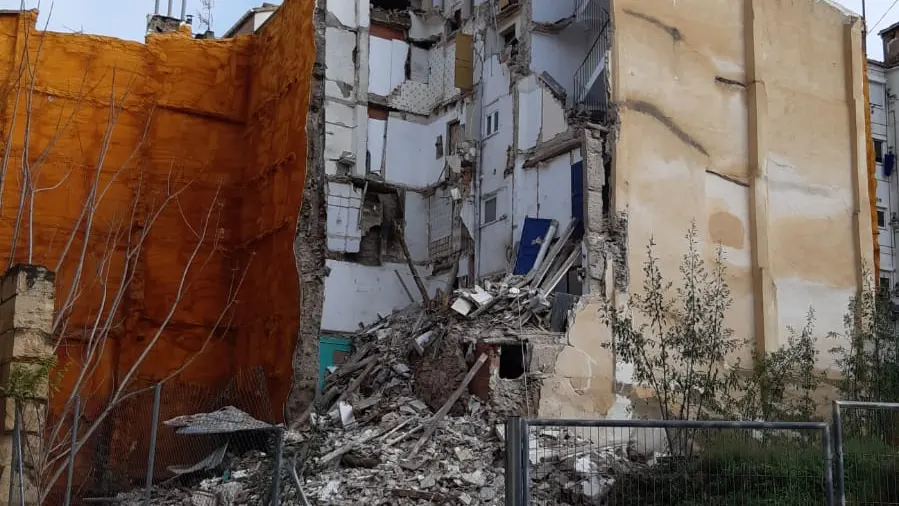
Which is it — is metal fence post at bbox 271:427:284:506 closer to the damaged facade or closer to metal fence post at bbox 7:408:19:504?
metal fence post at bbox 7:408:19:504

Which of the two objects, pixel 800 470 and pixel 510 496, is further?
pixel 800 470

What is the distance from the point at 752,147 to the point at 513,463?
15.5 meters

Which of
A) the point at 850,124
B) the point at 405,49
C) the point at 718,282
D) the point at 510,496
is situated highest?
the point at 405,49

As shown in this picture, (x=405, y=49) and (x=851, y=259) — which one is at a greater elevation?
(x=405, y=49)

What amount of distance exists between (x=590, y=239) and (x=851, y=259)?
7152mm

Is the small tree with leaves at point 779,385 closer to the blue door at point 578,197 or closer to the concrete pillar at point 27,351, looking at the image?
the blue door at point 578,197

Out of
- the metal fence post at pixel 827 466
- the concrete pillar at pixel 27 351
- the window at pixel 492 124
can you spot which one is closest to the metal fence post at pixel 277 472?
the concrete pillar at pixel 27 351

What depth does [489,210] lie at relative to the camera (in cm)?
2547

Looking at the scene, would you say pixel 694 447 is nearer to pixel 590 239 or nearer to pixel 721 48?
pixel 590 239

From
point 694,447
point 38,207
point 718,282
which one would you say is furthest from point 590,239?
point 38,207

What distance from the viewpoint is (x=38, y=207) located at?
21625 mm

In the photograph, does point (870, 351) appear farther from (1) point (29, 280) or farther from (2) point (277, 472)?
(1) point (29, 280)

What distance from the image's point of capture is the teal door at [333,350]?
24797 millimetres

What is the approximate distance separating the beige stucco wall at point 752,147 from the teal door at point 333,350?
Answer: 28.1ft
